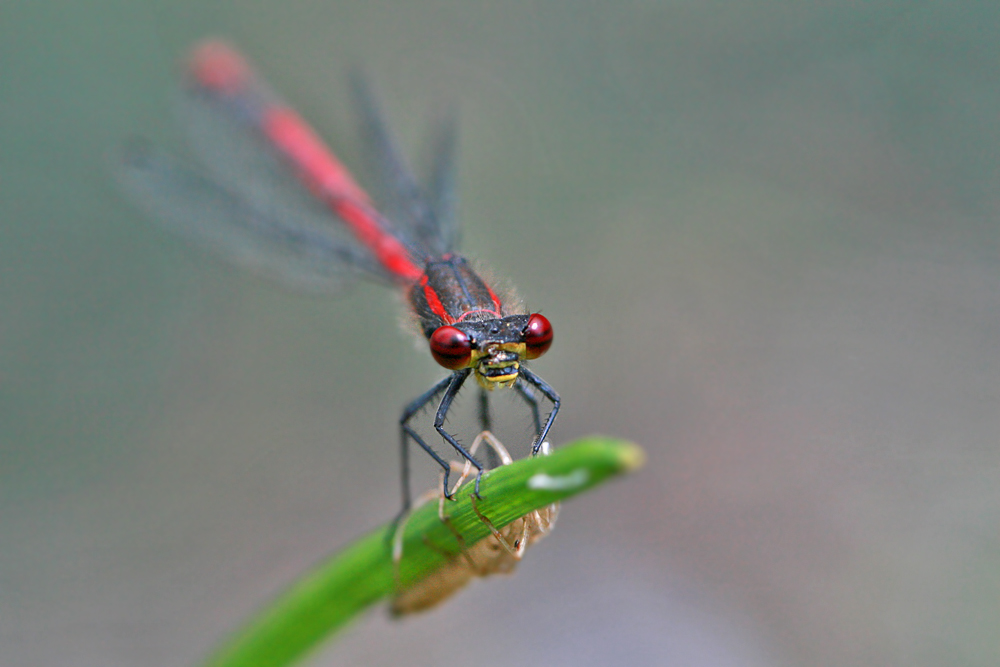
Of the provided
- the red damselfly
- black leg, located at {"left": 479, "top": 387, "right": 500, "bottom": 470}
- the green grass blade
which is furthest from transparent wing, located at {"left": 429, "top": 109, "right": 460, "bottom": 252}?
Result: the green grass blade

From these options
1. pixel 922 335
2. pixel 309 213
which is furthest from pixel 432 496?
pixel 922 335

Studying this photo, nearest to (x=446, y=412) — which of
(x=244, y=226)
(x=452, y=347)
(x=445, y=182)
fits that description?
(x=452, y=347)

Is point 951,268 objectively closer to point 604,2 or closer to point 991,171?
point 991,171

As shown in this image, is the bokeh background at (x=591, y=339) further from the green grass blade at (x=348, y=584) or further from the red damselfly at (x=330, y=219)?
the green grass blade at (x=348, y=584)

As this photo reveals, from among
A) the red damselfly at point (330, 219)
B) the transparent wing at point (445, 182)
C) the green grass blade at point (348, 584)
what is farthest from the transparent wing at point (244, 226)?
the green grass blade at point (348, 584)

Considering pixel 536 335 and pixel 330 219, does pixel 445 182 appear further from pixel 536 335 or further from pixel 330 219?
pixel 536 335

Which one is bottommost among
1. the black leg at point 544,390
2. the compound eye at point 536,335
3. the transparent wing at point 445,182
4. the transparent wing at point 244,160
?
the black leg at point 544,390
